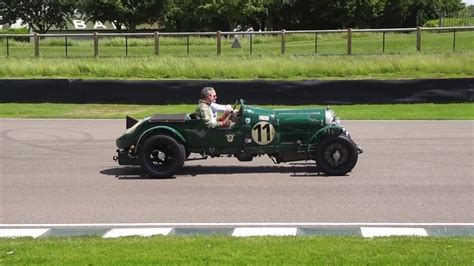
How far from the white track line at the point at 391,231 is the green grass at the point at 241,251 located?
0.42m

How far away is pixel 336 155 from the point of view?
421 inches

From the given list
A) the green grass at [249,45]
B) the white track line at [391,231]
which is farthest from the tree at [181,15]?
the white track line at [391,231]

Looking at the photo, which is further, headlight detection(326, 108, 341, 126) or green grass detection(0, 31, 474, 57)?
green grass detection(0, 31, 474, 57)

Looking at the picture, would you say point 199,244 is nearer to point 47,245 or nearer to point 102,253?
point 102,253

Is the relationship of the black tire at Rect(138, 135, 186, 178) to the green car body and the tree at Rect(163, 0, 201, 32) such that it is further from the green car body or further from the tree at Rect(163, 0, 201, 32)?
the tree at Rect(163, 0, 201, 32)

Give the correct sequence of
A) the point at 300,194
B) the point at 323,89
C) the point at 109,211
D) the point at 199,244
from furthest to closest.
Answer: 1. the point at 323,89
2. the point at 300,194
3. the point at 109,211
4. the point at 199,244

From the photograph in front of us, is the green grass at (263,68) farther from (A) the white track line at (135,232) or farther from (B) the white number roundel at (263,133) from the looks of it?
(A) the white track line at (135,232)

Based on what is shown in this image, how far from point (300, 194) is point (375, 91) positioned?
1256cm

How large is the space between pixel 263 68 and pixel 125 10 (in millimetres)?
48391

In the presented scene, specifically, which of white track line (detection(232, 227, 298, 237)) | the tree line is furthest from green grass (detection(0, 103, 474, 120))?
the tree line

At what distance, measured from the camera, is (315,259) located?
575 centimetres

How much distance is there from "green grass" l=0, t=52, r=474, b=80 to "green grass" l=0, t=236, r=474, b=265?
18.9 m

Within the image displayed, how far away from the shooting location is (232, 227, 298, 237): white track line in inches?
280

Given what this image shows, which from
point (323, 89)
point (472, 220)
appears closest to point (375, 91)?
point (323, 89)
